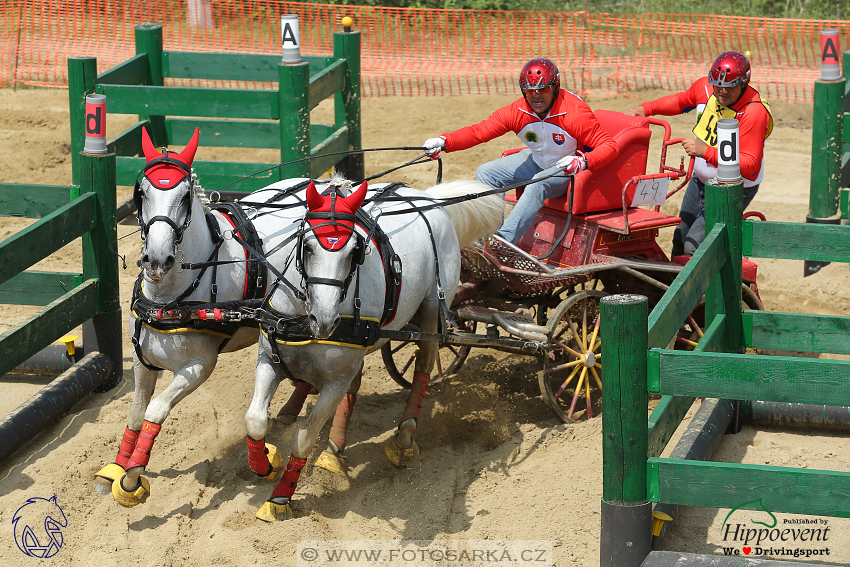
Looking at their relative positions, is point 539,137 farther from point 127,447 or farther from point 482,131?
point 127,447

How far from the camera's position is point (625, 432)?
11.6ft

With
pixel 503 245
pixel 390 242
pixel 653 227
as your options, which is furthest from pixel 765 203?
pixel 390 242

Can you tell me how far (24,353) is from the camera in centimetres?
543

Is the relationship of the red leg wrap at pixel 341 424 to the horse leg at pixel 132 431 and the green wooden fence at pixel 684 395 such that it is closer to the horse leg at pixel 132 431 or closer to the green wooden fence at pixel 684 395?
the horse leg at pixel 132 431

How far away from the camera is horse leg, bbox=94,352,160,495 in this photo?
4844mm

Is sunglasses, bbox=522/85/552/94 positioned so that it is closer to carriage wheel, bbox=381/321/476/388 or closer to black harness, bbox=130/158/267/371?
carriage wheel, bbox=381/321/476/388

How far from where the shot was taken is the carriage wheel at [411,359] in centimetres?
640

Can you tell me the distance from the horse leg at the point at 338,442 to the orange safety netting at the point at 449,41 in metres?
9.19

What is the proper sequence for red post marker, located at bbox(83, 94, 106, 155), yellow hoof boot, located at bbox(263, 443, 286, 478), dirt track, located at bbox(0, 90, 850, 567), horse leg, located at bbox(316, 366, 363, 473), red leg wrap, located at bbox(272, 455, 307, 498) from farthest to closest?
horse leg, located at bbox(316, 366, 363, 473)
red post marker, located at bbox(83, 94, 106, 155)
yellow hoof boot, located at bbox(263, 443, 286, 478)
red leg wrap, located at bbox(272, 455, 307, 498)
dirt track, located at bbox(0, 90, 850, 567)

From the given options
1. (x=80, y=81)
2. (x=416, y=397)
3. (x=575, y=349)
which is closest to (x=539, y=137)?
(x=575, y=349)

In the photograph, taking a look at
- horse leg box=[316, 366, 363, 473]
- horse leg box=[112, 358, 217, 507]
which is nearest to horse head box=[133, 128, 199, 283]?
horse leg box=[112, 358, 217, 507]

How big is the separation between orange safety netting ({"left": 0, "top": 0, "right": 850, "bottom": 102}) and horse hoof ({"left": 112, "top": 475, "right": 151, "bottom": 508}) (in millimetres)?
10071

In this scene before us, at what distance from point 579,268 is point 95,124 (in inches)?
116

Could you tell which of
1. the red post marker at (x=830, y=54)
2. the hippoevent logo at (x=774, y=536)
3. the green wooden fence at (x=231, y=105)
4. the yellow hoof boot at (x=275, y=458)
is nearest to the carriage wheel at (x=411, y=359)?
the yellow hoof boot at (x=275, y=458)
